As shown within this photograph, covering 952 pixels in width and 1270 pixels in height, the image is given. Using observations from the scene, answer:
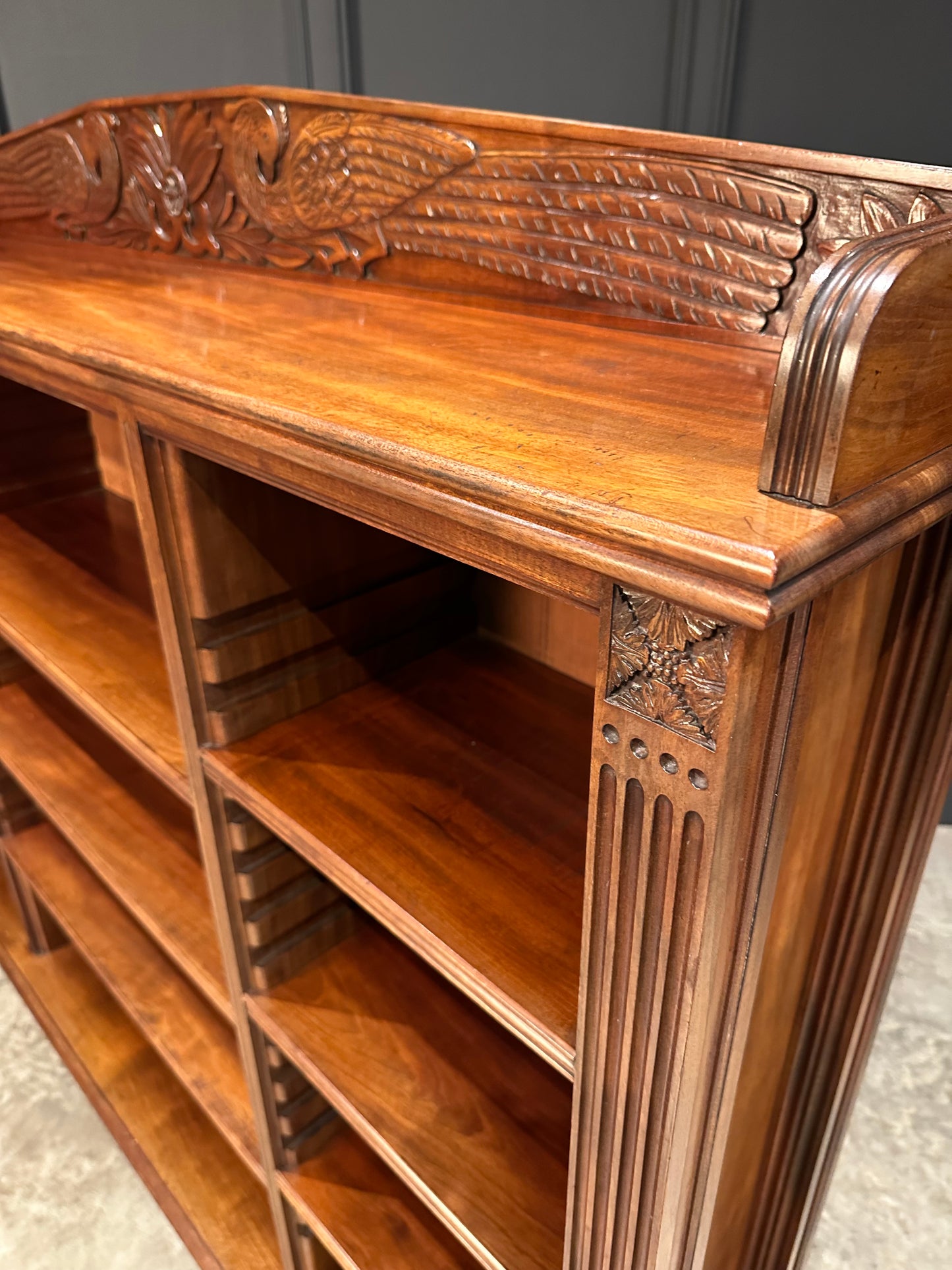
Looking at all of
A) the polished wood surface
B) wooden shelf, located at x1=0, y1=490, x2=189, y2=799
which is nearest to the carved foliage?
the polished wood surface

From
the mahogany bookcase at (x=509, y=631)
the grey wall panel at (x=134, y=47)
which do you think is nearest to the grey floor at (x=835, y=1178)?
the mahogany bookcase at (x=509, y=631)

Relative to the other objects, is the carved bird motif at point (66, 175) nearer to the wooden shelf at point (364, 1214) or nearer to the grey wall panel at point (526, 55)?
the grey wall panel at point (526, 55)

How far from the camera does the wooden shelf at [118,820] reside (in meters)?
1.15

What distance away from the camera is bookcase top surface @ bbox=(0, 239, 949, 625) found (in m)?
0.37

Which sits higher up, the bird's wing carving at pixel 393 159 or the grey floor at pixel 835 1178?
the bird's wing carving at pixel 393 159

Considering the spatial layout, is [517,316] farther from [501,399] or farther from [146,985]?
[146,985]

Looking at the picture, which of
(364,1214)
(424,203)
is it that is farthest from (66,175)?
(364,1214)

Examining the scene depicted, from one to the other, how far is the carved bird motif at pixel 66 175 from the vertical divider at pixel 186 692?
0.59 metres

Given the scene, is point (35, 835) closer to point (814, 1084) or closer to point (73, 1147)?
point (73, 1147)

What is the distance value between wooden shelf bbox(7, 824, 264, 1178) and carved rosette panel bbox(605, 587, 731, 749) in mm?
976

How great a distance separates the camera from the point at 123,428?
71 centimetres

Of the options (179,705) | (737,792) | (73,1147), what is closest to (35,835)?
(73,1147)

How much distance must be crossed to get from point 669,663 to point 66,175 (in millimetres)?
1149

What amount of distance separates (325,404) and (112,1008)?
4.87 ft
